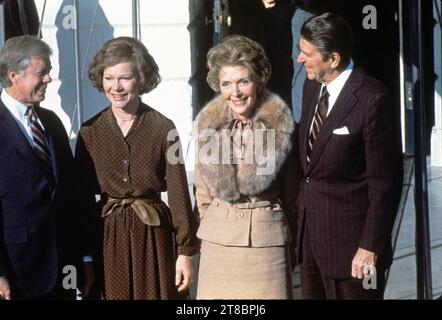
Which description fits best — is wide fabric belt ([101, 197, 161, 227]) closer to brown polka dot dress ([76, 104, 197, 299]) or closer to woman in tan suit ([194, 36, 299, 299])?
brown polka dot dress ([76, 104, 197, 299])

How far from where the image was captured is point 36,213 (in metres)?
3.79

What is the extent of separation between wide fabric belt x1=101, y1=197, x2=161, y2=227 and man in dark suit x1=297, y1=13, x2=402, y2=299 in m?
0.63

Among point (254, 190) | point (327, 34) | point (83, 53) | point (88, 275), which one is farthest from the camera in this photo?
point (83, 53)

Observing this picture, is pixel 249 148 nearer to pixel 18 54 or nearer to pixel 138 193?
pixel 138 193

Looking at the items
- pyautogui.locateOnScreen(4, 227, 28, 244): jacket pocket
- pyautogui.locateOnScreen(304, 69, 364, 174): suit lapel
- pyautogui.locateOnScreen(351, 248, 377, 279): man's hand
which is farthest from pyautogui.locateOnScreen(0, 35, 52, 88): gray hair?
pyautogui.locateOnScreen(351, 248, 377, 279): man's hand

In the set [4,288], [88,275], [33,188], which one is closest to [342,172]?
[88,275]

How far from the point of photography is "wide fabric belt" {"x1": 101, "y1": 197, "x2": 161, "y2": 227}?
12.3ft

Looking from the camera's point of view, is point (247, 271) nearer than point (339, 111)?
No

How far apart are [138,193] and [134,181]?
5 centimetres

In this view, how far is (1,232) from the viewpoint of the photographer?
12.4 ft

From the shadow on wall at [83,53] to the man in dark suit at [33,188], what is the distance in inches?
25.8

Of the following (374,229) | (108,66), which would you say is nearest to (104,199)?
(108,66)

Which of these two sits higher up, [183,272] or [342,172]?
[342,172]

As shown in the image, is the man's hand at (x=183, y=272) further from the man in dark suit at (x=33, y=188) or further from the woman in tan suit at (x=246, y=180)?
the man in dark suit at (x=33, y=188)
